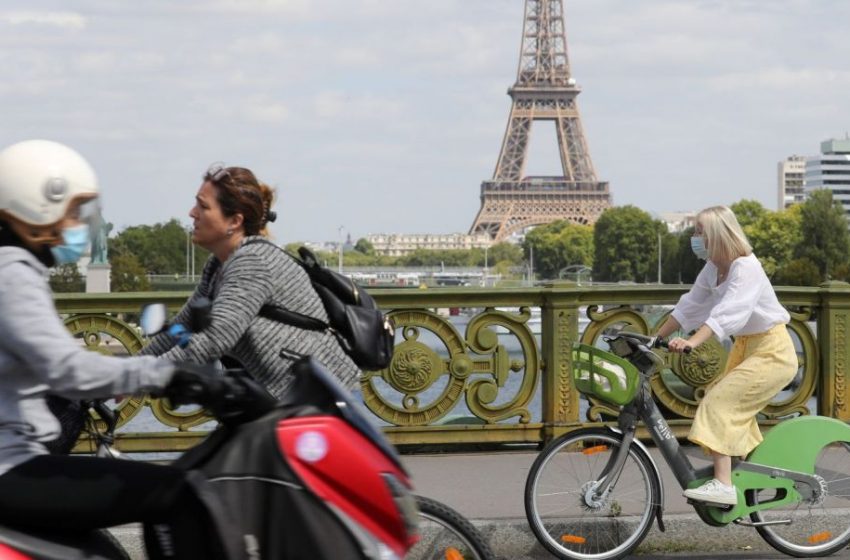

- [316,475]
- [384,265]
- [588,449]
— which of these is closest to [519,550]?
[588,449]

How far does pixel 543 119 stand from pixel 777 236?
34.0 meters

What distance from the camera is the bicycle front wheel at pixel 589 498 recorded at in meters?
5.90

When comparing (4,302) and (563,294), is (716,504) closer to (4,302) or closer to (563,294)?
(563,294)

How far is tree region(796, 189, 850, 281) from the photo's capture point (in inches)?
3600

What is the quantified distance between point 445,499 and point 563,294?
1.72 meters

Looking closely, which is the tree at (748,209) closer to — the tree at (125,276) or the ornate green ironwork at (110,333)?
the tree at (125,276)

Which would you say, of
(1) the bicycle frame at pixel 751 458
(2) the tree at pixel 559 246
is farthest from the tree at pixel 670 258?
(1) the bicycle frame at pixel 751 458

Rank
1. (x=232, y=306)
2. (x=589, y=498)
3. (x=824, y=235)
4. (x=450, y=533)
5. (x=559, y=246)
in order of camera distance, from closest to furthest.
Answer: (x=450, y=533)
(x=232, y=306)
(x=589, y=498)
(x=824, y=235)
(x=559, y=246)

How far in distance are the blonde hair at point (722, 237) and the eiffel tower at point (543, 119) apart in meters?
124

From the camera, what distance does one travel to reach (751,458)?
19.8ft

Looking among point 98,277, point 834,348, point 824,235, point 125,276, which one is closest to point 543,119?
point 824,235

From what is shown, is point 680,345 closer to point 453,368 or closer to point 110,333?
point 453,368

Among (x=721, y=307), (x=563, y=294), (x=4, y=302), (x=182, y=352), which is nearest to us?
(x=4, y=302)

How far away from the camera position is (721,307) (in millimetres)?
5867
